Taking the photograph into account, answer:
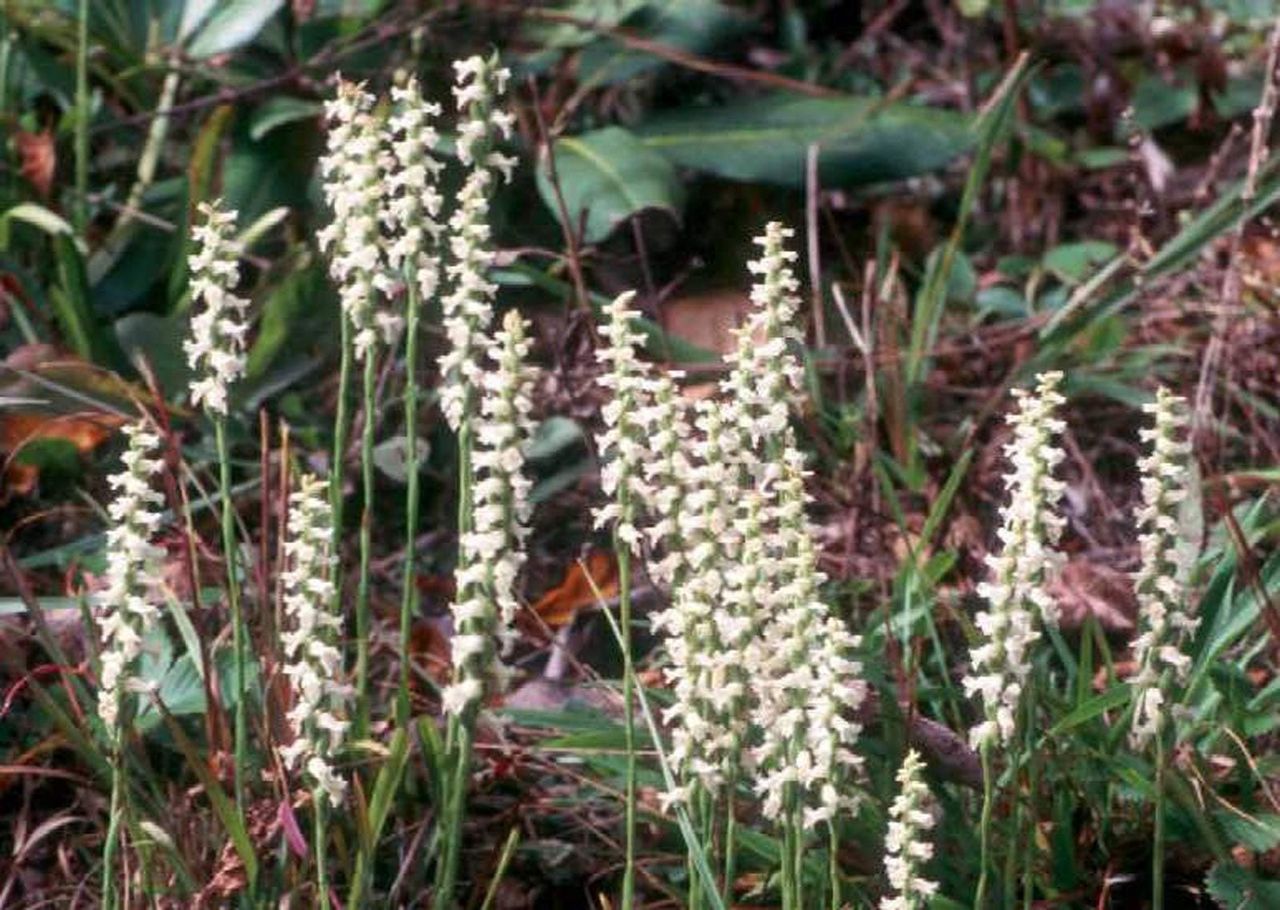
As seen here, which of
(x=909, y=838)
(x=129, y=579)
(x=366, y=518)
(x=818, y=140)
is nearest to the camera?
(x=909, y=838)

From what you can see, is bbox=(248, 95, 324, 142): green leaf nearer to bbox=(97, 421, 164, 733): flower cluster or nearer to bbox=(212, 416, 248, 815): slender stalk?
bbox=(212, 416, 248, 815): slender stalk

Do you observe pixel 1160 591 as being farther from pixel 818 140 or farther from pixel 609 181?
pixel 818 140

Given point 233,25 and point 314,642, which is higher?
point 233,25

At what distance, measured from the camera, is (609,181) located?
3.96 metres

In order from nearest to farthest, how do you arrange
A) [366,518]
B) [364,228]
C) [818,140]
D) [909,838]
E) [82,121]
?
[909,838], [364,228], [366,518], [82,121], [818,140]

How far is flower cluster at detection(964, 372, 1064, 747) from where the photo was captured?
6.91 feet

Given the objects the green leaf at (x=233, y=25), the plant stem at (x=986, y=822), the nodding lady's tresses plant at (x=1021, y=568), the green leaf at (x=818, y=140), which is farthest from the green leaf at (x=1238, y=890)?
the green leaf at (x=233, y=25)

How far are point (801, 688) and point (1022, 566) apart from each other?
222 millimetres

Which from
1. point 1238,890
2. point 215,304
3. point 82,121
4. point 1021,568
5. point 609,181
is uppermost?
point 82,121

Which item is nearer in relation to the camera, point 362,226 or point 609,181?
point 362,226

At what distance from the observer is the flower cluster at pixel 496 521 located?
6.94 ft

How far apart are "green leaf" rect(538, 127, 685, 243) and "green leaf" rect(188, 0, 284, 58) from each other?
1.77 ft

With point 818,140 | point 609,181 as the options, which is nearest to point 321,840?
point 609,181

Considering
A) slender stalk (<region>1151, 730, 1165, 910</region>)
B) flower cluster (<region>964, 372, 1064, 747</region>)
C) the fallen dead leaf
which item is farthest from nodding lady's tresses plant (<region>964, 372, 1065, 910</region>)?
the fallen dead leaf
